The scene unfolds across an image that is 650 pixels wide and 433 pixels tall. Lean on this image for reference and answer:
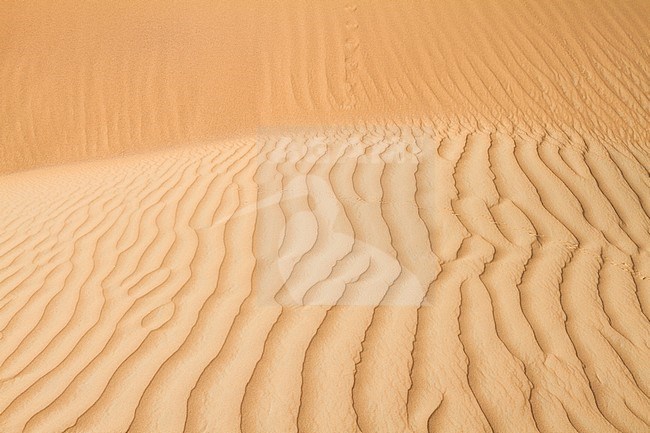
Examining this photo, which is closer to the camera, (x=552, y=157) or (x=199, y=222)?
(x=199, y=222)

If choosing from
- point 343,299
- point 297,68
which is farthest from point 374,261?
point 297,68

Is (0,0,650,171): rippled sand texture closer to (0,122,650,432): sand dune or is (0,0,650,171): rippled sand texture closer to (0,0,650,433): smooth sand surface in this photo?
(0,0,650,433): smooth sand surface

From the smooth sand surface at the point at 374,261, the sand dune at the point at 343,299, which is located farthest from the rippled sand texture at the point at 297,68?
the sand dune at the point at 343,299

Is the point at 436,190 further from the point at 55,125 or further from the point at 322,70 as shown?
the point at 55,125

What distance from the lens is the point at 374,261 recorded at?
3104 millimetres

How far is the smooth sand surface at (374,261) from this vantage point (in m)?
2.16

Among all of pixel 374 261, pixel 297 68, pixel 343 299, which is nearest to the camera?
pixel 343 299

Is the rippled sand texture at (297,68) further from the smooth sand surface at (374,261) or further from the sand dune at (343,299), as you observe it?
the sand dune at (343,299)

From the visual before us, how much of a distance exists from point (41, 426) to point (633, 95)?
6.89m

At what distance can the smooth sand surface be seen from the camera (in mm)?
2164

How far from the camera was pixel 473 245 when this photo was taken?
320cm

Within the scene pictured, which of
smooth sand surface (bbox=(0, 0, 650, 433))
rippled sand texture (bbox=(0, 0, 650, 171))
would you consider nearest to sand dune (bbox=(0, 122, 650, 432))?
smooth sand surface (bbox=(0, 0, 650, 433))

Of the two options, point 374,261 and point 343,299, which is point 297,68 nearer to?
point 374,261

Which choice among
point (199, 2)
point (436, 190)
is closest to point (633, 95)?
point (436, 190)
